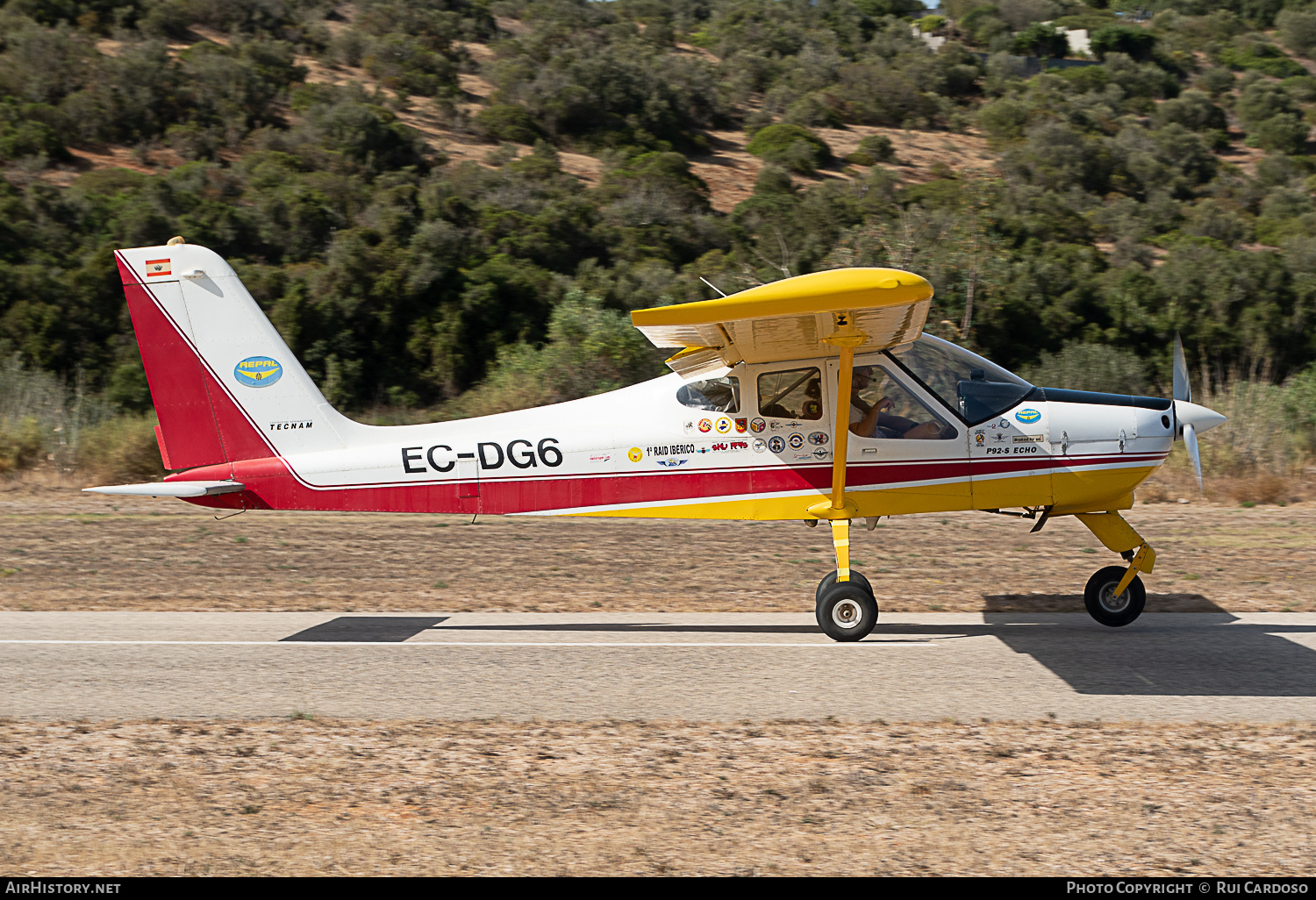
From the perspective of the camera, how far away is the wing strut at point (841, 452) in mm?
8352

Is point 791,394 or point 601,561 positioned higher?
point 791,394

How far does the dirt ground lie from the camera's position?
34.2 feet

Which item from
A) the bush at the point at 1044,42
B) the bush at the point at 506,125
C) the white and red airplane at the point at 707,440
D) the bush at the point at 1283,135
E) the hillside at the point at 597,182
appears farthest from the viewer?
the bush at the point at 1044,42

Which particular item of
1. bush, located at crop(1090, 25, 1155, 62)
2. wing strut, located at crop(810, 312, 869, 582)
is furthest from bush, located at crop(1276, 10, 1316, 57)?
wing strut, located at crop(810, 312, 869, 582)

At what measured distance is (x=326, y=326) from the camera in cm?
2694

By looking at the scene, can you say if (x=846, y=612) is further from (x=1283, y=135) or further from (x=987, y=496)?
(x=1283, y=135)

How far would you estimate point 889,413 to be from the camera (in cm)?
888

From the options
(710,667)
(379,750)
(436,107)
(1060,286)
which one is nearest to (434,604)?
(710,667)

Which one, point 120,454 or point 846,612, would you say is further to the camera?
point 120,454

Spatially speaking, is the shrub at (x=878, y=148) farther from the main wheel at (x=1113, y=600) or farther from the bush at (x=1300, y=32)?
the bush at (x=1300, y=32)

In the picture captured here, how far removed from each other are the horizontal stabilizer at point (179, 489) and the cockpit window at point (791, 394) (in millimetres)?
4333

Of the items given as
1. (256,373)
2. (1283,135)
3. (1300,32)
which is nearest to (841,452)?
(256,373)

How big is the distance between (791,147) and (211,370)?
37073 millimetres

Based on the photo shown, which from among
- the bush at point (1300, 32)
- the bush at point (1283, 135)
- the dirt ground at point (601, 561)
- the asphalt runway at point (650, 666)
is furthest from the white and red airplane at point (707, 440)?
the bush at point (1300, 32)
